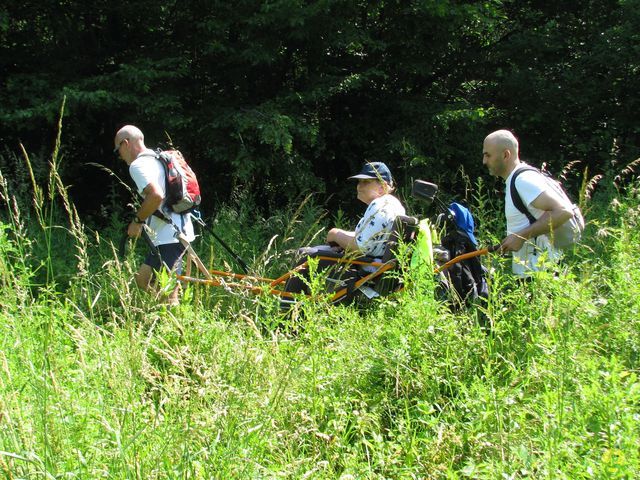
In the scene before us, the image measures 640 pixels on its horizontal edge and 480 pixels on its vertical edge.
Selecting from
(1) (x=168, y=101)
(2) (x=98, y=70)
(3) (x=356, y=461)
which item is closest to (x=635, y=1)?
(1) (x=168, y=101)

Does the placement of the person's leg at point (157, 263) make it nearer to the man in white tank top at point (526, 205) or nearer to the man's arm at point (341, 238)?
the man's arm at point (341, 238)

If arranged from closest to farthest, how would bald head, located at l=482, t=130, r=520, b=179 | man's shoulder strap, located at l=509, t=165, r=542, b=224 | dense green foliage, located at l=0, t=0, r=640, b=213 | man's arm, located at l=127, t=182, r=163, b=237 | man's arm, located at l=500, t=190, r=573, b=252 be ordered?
man's arm, located at l=500, t=190, r=573, b=252 < man's shoulder strap, located at l=509, t=165, r=542, b=224 < bald head, located at l=482, t=130, r=520, b=179 < man's arm, located at l=127, t=182, r=163, b=237 < dense green foliage, located at l=0, t=0, r=640, b=213

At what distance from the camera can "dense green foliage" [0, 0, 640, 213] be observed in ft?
30.5

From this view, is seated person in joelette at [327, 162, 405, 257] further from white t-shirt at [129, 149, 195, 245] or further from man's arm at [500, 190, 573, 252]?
white t-shirt at [129, 149, 195, 245]

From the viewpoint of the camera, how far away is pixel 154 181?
508 centimetres

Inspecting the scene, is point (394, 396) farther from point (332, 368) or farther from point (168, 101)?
point (168, 101)

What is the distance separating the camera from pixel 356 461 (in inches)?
115

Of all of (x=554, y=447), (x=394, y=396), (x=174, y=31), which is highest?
(x=174, y=31)

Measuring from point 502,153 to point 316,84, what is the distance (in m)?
5.63

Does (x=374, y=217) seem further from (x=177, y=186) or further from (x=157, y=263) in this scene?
(x=157, y=263)

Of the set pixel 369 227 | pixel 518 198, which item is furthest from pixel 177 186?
pixel 518 198

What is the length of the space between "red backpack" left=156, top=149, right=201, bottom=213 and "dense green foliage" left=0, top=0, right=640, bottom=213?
3597 mm

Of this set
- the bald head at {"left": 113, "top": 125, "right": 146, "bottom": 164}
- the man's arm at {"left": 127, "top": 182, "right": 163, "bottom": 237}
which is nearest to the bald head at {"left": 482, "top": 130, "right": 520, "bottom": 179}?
the man's arm at {"left": 127, "top": 182, "right": 163, "bottom": 237}

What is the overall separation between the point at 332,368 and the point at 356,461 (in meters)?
0.73
